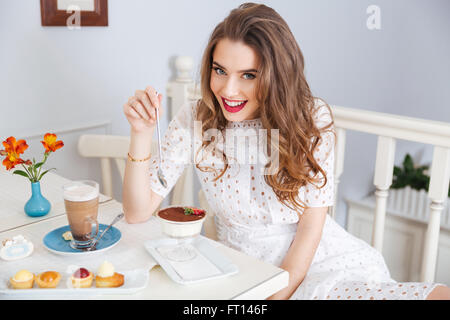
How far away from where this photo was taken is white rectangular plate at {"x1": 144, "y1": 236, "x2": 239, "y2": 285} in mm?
891

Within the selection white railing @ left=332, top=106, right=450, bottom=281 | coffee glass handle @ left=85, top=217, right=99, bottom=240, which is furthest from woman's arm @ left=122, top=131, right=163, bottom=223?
white railing @ left=332, top=106, right=450, bottom=281

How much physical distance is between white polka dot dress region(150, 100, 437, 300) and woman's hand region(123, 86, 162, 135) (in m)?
0.21

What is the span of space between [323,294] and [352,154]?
2.35 metres

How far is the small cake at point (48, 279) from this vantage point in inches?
33.1

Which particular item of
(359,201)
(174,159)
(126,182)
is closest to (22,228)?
(126,182)

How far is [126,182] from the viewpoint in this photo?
4.03 feet

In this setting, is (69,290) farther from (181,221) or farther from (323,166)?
(323,166)

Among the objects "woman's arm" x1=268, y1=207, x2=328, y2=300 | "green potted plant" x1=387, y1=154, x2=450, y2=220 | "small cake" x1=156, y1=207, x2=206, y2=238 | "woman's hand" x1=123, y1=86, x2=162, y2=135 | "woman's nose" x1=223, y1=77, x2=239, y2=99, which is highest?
"woman's nose" x1=223, y1=77, x2=239, y2=99

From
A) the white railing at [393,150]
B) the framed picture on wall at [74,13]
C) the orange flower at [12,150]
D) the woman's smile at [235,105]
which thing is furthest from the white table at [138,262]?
the framed picture on wall at [74,13]

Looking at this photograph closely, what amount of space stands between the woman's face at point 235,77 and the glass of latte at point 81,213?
40cm

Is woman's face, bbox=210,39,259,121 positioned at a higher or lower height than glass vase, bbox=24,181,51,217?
higher

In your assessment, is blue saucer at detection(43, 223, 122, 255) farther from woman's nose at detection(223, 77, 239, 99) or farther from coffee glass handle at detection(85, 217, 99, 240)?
woman's nose at detection(223, 77, 239, 99)

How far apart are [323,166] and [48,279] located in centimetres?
76

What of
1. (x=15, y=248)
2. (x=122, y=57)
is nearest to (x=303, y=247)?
(x=15, y=248)
